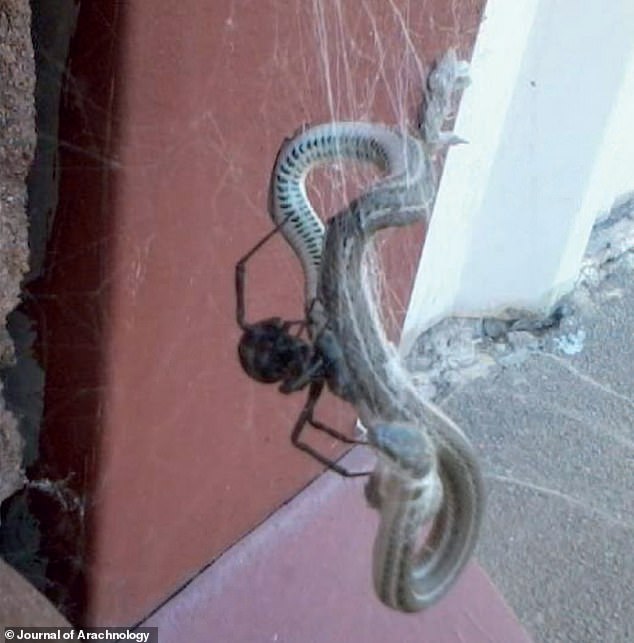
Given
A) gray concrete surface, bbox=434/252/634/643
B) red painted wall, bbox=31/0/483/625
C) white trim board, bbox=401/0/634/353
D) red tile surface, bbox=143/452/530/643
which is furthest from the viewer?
white trim board, bbox=401/0/634/353

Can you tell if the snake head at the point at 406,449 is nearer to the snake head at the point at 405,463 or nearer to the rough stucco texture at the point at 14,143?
the snake head at the point at 405,463

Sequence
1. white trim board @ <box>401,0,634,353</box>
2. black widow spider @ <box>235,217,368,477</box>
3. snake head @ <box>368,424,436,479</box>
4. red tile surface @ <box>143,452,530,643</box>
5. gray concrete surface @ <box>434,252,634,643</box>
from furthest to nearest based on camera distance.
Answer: white trim board @ <box>401,0,634,353</box> < gray concrete surface @ <box>434,252,634,643</box> < red tile surface @ <box>143,452,530,643</box> < black widow spider @ <box>235,217,368,477</box> < snake head @ <box>368,424,436,479</box>

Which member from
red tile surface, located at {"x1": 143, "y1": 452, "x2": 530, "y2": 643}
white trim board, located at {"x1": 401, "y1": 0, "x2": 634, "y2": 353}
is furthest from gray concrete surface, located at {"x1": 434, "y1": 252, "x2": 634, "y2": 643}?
red tile surface, located at {"x1": 143, "y1": 452, "x2": 530, "y2": 643}

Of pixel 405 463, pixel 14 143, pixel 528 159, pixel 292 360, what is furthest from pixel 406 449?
pixel 528 159

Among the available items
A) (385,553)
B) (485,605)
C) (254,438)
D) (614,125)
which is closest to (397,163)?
(385,553)

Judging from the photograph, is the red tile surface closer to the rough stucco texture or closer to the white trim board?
the rough stucco texture

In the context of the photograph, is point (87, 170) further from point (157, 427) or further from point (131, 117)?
point (157, 427)
